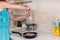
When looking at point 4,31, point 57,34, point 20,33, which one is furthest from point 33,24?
point 4,31

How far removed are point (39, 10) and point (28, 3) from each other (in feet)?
0.55

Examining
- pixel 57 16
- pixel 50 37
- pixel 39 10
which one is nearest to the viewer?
pixel 50 37

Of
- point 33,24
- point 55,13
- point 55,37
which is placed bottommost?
point 55,37

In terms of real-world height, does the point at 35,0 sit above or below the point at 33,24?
above

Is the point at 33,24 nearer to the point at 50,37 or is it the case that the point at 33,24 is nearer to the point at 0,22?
the point at 50,37

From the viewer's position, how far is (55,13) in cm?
181

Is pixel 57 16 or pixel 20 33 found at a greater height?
pixel 57 16

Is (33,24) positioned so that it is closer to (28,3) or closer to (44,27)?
(44,27)

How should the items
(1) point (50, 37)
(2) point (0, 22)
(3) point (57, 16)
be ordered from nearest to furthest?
(2) point (0, 22)
(1) point (50, 37)
(3) point (57, 16)

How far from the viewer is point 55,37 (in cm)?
166

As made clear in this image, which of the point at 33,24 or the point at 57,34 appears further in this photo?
the point at 33,24

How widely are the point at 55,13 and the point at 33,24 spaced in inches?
12.0

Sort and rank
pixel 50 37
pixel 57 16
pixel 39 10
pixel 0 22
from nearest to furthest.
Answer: pixel 0 22, pixel 50 37, pixel 57 16, pixel 39 10

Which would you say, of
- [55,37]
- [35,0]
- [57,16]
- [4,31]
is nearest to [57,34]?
[55,37]
